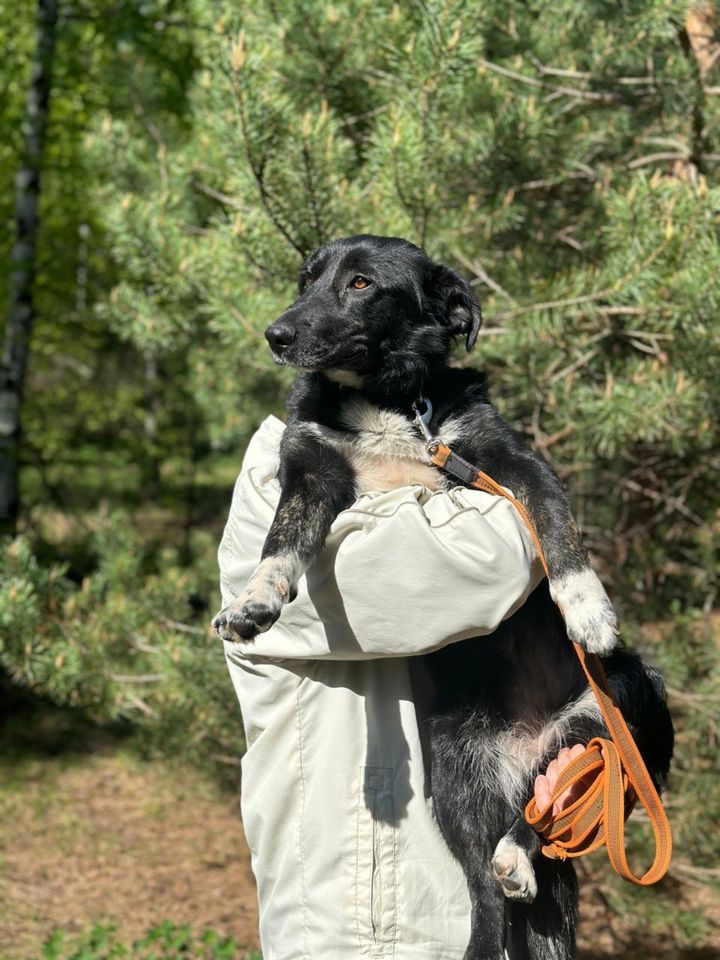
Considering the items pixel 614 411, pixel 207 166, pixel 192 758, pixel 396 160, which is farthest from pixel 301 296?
pixel 192 758

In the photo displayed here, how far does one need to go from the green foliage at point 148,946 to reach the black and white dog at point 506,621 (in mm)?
2337

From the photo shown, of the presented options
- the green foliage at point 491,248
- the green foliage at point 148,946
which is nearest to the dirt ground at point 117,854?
the green foliage at point 148,946

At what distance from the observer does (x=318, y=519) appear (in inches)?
96.2

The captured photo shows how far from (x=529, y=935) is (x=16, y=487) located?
588 centimetres

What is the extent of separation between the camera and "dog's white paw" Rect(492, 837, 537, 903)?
223cm

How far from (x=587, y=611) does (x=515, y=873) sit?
61 cm

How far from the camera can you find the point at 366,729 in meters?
2.24

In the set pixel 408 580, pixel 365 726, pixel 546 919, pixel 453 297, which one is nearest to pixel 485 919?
pixel 546 919

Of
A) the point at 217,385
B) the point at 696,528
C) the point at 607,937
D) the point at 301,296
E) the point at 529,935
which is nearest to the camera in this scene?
the point at 529,935

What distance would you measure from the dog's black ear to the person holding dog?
2.59 ft

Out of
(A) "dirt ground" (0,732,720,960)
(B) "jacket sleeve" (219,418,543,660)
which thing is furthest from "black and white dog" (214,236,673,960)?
(A) "dirt ground" (0,732,720,960)

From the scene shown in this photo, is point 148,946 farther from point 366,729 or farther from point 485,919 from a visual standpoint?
point 366,729

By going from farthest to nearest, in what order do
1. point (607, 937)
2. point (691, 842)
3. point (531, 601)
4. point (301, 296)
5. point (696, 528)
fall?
point (696, 528) < point (607, 937) < point (691, 842) < point (301, 296) < point (531, 601)

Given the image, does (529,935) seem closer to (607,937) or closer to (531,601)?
(531,601)
